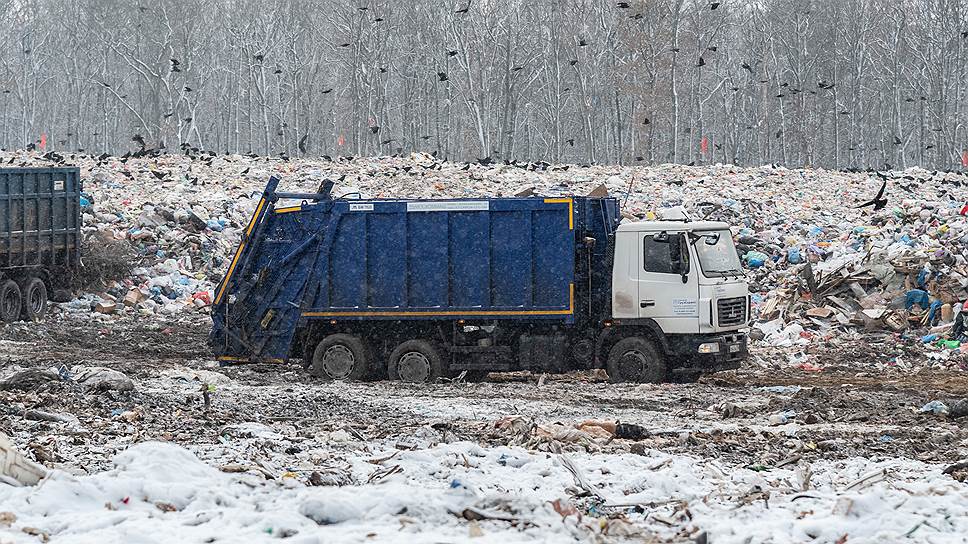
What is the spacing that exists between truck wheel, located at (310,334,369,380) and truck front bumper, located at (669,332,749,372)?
382cm

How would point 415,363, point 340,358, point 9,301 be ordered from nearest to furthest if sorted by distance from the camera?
point 415,363, point 340,358, point 9,301

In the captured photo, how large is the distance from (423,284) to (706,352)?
11.5 ft

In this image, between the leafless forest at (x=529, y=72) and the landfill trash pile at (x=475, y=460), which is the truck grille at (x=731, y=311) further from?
the leafless forest at (x=529, y=72)

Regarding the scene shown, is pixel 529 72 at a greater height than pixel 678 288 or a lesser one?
greater

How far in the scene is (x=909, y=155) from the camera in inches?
2383

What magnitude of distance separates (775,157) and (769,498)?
58875 mm

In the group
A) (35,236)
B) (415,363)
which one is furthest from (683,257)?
(35,236)

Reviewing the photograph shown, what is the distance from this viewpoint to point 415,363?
14141 mm

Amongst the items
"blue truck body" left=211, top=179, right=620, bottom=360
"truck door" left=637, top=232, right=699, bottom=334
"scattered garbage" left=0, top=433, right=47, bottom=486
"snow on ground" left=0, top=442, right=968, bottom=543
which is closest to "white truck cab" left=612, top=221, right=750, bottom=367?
"truck door" left=637, top=232, right=699, bottom=334

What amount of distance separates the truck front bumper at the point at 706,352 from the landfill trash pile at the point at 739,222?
6.11 feet

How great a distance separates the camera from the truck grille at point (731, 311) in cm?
1362

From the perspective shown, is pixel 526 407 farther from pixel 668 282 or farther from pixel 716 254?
pixel 716 254

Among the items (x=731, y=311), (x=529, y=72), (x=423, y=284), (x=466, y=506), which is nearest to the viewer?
(x=466, y=506)

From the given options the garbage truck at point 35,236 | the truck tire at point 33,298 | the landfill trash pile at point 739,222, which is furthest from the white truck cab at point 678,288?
the truck tire at point 33,298
